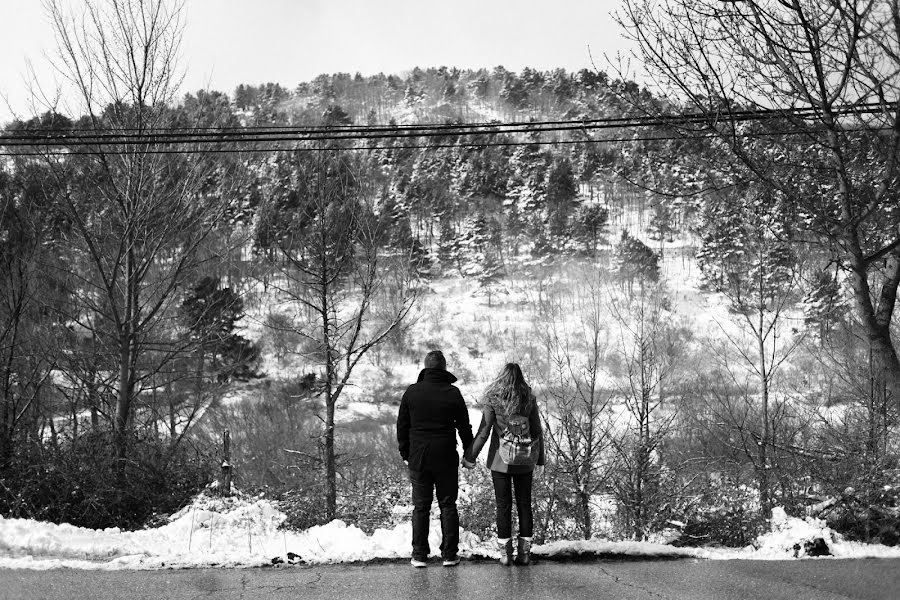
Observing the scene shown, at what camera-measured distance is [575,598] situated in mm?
4676

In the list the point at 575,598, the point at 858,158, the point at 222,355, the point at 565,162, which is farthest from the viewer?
the point at 565,162

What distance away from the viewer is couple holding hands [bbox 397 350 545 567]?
18.7ft

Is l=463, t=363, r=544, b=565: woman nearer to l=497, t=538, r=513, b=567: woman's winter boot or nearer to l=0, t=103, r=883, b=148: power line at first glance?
l=497, t=538, r=513, b=567: woman's winter boot

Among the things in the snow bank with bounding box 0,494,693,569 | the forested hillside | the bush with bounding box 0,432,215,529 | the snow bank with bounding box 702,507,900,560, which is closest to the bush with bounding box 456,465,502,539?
the forested hillside

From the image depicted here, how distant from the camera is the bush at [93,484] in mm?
8227

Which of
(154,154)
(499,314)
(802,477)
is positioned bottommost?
(802,477)

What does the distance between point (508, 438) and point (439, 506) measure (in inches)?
32.8

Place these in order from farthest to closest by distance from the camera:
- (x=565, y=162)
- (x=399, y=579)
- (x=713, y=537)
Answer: (x=565, y=162) → (x=713, y=537) → (x=399, y=579)

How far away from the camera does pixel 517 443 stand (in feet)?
18.8

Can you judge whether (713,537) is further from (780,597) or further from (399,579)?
(399,579)

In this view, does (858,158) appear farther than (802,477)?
No

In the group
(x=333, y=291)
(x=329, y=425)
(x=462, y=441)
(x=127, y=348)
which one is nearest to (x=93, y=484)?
(x=127, y=348)

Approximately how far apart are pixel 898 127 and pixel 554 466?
22.5ft

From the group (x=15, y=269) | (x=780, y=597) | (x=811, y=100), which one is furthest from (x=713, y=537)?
(x=15, y=269)
